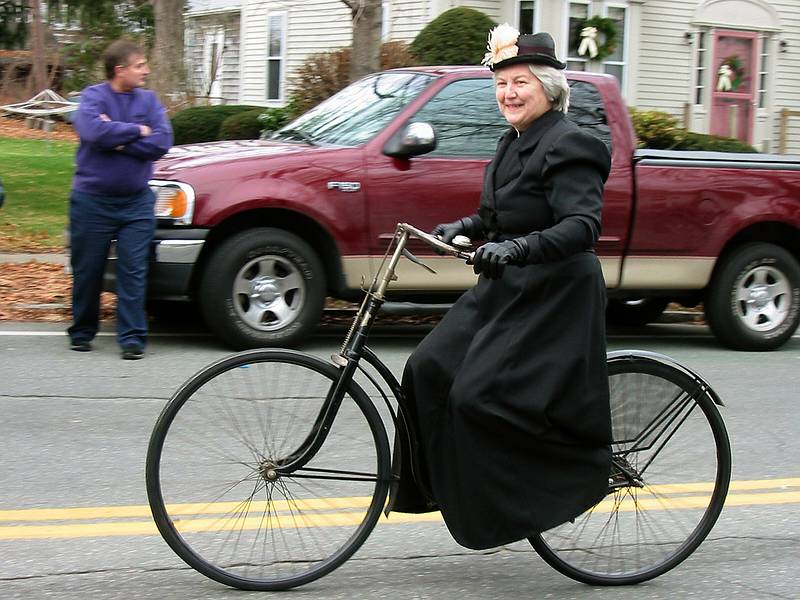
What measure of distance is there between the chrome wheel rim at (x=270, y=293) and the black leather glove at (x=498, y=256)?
4588 millimetres

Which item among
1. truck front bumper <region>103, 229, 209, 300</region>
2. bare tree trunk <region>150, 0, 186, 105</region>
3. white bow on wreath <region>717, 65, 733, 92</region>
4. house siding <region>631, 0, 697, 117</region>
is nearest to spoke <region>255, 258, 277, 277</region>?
truck front bumper <region>103, 229, 209, 300</region>

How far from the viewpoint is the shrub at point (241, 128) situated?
52.6 feet

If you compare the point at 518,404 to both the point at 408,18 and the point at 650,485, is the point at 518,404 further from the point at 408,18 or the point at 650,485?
the point at 408,18

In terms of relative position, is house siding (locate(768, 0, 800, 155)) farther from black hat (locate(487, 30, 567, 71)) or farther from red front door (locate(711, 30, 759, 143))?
black hat (locate(487, 30, 567, 71))

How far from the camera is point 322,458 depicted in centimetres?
396

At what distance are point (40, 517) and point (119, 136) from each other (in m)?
3.52

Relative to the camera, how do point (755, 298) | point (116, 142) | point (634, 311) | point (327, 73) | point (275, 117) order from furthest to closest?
point (275, 117) < point (327, 73) < point (634, 311) < point (755, 298) < point (116, 142)

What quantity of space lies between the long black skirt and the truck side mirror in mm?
4002

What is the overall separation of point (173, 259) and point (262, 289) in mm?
640

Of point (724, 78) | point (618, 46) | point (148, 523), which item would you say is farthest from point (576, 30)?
point (148, 523)

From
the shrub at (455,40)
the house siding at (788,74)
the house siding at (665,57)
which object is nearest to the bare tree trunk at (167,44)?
the shrub at (455,40)

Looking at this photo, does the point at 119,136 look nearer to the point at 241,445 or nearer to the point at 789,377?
the point at 241,445

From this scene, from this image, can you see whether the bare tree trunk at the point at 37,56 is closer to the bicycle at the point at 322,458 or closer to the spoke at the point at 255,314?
the spoke at the point at 255,314

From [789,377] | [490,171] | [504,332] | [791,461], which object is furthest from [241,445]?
[789,377]
